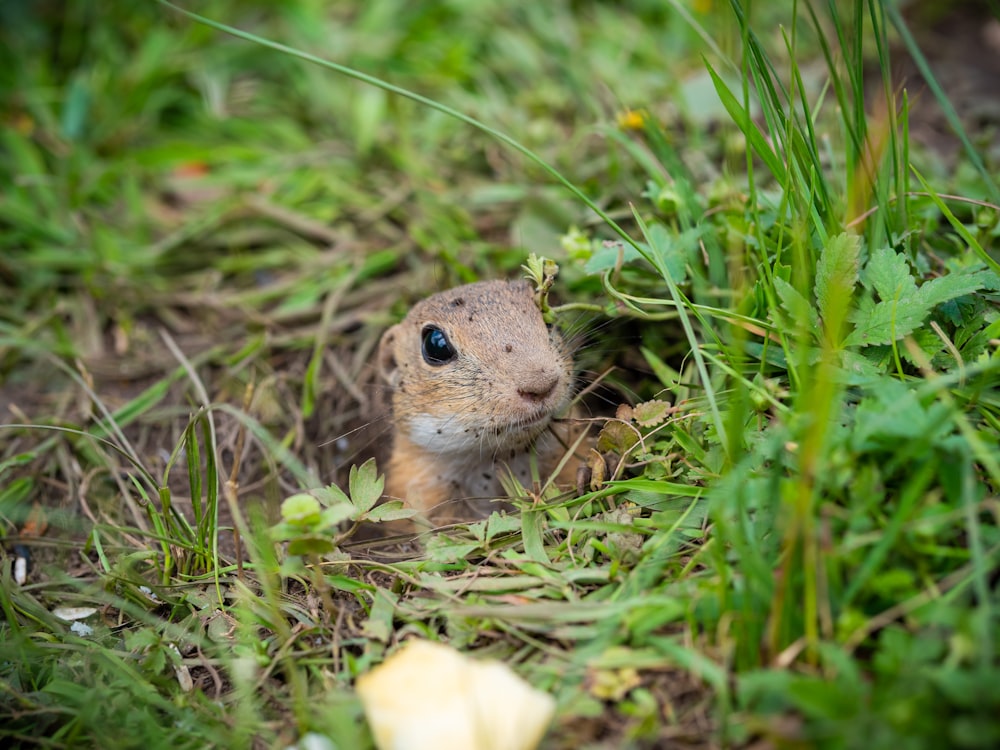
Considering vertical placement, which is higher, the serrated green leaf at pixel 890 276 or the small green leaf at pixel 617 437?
the serrated green leaf at pixel 890 276

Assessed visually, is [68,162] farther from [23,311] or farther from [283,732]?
[283,732]

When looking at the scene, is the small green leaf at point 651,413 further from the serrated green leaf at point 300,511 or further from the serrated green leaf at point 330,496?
Answer: the serrated green leaf at point 300,511

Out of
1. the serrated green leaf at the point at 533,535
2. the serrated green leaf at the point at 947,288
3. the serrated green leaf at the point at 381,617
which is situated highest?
the serrated green leaf at the point at 947,288

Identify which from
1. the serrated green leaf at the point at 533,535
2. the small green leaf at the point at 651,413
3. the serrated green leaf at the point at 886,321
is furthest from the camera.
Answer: the small green leaf at the point at 651,413

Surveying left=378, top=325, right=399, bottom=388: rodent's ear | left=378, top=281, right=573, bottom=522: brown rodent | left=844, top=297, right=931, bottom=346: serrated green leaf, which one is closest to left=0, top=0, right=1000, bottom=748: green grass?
left=844, top=297, right=931, bottom=346: serrated green leaf

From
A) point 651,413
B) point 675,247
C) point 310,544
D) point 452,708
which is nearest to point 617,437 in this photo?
point 651,413

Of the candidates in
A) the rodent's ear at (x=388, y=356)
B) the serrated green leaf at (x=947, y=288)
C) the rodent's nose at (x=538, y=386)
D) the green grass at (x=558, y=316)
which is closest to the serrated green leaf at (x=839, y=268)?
the green grass at (x=558, y=316)

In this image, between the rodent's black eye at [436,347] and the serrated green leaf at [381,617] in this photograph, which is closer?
the serrated green leaf at [381,617]
